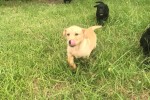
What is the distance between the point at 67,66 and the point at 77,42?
24.2 inches

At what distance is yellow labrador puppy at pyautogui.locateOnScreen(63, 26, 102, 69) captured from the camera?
4746mm

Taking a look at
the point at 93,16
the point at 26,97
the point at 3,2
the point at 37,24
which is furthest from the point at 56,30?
the point at 3,2

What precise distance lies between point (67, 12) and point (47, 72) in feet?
13.4

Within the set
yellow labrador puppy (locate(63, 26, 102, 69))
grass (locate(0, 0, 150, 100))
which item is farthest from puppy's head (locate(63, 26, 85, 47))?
grass (locate(0, 0, 150, 100))

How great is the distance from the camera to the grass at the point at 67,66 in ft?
15.5

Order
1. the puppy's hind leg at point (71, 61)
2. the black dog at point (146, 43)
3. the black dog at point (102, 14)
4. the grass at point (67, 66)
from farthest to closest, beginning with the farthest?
the black dog at point (102, 14) < the black dog at point (146, 43) < the puppy's hind leg at point (71, 61) < the grass at point (67, 66)

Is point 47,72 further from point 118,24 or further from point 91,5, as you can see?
point 91,5

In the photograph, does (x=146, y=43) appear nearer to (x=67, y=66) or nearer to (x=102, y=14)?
(x=67, y=66)

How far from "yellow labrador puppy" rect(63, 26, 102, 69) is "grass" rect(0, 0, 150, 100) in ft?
0.79

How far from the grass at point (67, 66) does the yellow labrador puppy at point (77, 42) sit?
24 centimetres

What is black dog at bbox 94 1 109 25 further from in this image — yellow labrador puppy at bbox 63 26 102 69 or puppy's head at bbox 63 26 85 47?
puppy's head at bbox 63 26 85 47

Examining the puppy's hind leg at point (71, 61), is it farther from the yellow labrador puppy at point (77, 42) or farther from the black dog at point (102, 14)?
the black dog at point (102, 14)

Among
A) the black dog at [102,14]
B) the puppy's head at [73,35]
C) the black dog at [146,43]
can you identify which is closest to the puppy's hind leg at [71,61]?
the puppy's head at [73,35]

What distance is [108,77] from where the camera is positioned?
196 inches
